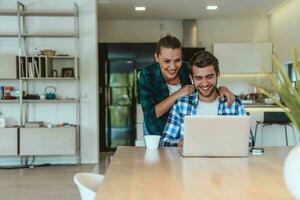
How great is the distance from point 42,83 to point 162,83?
14.0 feet

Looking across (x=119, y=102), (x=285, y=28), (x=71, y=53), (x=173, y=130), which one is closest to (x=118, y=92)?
(x=119, y=102)

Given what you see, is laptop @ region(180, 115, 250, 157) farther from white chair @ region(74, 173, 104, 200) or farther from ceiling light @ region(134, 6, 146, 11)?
ceiling light @ region(134, 6, 146, 11)

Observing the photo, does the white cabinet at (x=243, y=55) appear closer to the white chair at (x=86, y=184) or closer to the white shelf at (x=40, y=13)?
the white shelf at (x=40, y=13)

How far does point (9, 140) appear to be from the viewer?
605 centimetres

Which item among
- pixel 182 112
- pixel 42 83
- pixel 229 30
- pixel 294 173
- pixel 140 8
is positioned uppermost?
pixel 140 8

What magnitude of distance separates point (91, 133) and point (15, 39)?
6.68 feet

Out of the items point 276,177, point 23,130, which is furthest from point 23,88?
point 276,177

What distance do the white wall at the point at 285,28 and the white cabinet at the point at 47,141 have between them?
4.08 metres

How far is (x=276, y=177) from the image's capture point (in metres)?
1.57

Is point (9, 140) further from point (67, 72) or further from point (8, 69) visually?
point (67, 72)

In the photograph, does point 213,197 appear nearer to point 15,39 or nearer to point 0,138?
point 0,138

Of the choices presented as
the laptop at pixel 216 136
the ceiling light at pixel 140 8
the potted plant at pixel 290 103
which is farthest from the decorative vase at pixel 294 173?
the ceiling light at pixel 140 8

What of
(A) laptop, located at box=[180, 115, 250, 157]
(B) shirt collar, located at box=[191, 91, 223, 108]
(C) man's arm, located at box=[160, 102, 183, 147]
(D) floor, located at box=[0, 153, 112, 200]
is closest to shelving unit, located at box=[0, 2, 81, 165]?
(D) floor, located at box=[0, 153, 112, 200]

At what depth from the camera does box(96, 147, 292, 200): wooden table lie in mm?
1307
